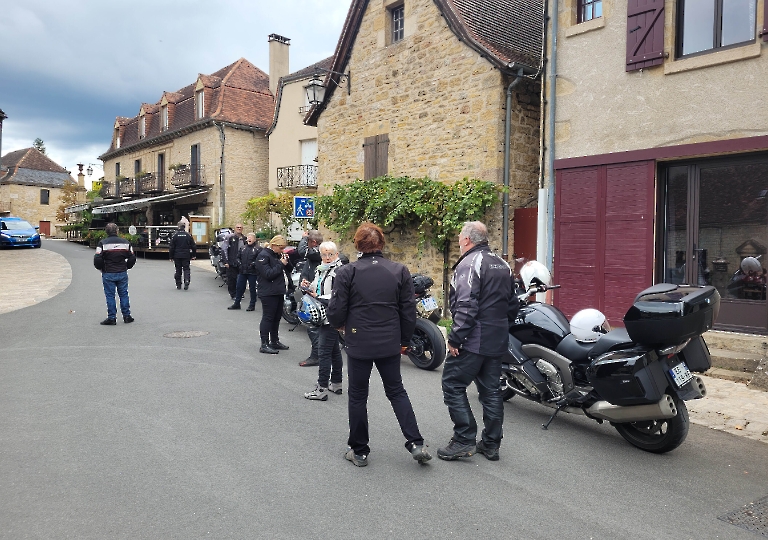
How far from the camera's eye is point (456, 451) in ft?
14.4

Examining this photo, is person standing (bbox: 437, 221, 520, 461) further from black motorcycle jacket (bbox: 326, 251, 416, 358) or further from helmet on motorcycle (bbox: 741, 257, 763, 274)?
helmet on motorcycle (bbox: 741, 257, 763, 274)

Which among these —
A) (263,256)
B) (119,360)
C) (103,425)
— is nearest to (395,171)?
(263,256)

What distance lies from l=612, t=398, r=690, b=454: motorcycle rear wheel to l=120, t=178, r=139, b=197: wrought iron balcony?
3592 cm

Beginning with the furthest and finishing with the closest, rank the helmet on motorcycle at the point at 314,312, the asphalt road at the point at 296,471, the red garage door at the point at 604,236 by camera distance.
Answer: the red garage door at the point at 604,236 → the helmet on motorcycle at the point at 314,312 → the asphalt road at the point at 296,471

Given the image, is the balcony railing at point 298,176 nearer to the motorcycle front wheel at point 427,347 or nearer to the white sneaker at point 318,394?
the motorcycle front wheel at point 427,347

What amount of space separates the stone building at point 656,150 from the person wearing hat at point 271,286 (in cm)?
484

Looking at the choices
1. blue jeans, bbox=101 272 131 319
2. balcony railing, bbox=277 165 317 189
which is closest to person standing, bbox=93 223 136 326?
blue jeans, bbox=101 272 131 319

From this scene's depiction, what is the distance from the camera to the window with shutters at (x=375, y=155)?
561 inches

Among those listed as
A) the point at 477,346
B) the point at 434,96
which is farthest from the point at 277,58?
the point at 477,346

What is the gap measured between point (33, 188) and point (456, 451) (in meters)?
67.6

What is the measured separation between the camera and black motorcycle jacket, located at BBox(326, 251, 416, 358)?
4.28 m

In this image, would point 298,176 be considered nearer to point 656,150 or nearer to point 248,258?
point 248,258

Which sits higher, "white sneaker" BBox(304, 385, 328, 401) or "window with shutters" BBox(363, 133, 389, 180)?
"window with shutters" BBox(363, 133, 389, 180)

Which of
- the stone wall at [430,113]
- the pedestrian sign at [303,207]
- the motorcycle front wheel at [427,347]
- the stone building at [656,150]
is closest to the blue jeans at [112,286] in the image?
the pedestrian sign at [303,207]
